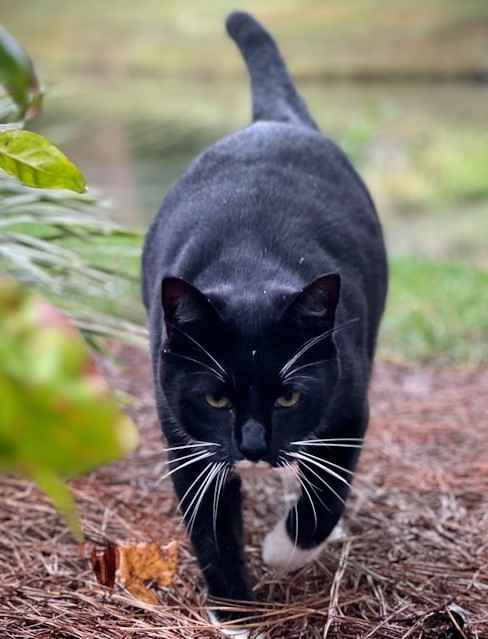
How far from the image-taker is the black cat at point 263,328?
1.64 meters

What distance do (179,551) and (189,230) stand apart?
2.23 feet

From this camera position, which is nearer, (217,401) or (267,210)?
(217,401)

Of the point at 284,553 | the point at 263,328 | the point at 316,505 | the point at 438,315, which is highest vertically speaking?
the point at 263,328

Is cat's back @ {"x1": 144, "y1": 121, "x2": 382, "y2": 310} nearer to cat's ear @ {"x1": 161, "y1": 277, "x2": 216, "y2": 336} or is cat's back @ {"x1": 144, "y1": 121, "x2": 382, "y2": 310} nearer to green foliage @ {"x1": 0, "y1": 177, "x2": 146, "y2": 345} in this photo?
cat's ear @ {"x1": 161, "y1": 277, "x2": 216, "y2": 336}

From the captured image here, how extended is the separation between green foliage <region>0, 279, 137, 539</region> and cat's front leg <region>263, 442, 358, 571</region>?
128 centimetres

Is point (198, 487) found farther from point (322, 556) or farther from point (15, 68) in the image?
point (15, 68)

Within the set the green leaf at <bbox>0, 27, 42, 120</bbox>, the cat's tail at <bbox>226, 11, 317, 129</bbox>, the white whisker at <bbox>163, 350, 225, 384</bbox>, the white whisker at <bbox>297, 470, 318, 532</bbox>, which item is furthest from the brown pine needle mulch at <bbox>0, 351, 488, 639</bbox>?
the green leaf at <bbox>0, 27, 42, 120</bbox>

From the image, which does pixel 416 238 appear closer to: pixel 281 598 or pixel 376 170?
pixel 376 170

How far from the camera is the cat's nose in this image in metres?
1.58

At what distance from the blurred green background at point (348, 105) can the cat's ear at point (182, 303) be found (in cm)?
148

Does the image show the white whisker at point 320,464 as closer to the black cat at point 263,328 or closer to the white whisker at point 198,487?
→ the black cat at point 263,328

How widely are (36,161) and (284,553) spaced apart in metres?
1.07

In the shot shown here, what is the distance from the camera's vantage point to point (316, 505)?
1.89m

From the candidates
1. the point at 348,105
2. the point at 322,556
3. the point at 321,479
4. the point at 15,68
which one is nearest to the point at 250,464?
the point at 321,479
